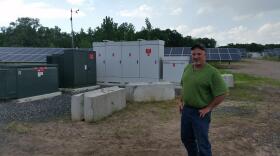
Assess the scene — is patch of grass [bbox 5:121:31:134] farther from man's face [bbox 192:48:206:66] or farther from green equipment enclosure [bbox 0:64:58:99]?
man's face [bbox 192:48:206:66]

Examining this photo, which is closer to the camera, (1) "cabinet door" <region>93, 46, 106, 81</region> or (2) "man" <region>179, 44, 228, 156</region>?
(2) "man" <region>179, 44, 228, 156</region>

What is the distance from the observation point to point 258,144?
758 cm

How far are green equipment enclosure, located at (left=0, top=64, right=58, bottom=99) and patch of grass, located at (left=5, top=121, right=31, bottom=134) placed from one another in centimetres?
370

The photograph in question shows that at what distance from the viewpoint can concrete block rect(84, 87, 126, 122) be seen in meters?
9.46

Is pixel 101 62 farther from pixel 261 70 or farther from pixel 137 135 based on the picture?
pixel 261 70

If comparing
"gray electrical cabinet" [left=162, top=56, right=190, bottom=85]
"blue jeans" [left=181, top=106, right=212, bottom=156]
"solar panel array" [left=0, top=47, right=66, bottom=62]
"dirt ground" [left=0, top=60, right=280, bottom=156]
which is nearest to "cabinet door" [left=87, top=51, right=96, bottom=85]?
"gray electrical cabinet" [left=162, top=56, right=190, bottom=85]

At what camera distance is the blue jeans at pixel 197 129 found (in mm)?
5039

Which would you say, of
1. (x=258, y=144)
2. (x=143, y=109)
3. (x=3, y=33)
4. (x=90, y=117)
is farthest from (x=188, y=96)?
(x=3, y=33)

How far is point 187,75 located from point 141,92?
784 centimetres

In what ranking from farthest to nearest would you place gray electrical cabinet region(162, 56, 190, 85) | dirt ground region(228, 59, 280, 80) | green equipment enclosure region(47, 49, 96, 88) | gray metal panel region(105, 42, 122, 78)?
dirt ground region(228, 59, 280, 80), gray metal panel region(105, 42, 122, 78), gray electrical cabinet region(162, 56, 190, 85), green equipment enclosure region(47, 49, 96, 88)

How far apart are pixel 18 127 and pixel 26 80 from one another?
15.4ft

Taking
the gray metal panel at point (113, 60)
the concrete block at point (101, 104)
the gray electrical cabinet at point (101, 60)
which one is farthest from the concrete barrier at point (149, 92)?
the gray electrical cabinet at point (101, 60)

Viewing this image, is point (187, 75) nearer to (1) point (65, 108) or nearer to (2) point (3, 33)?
(1) point (65, 108)

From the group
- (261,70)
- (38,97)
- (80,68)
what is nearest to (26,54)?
(80,68)
